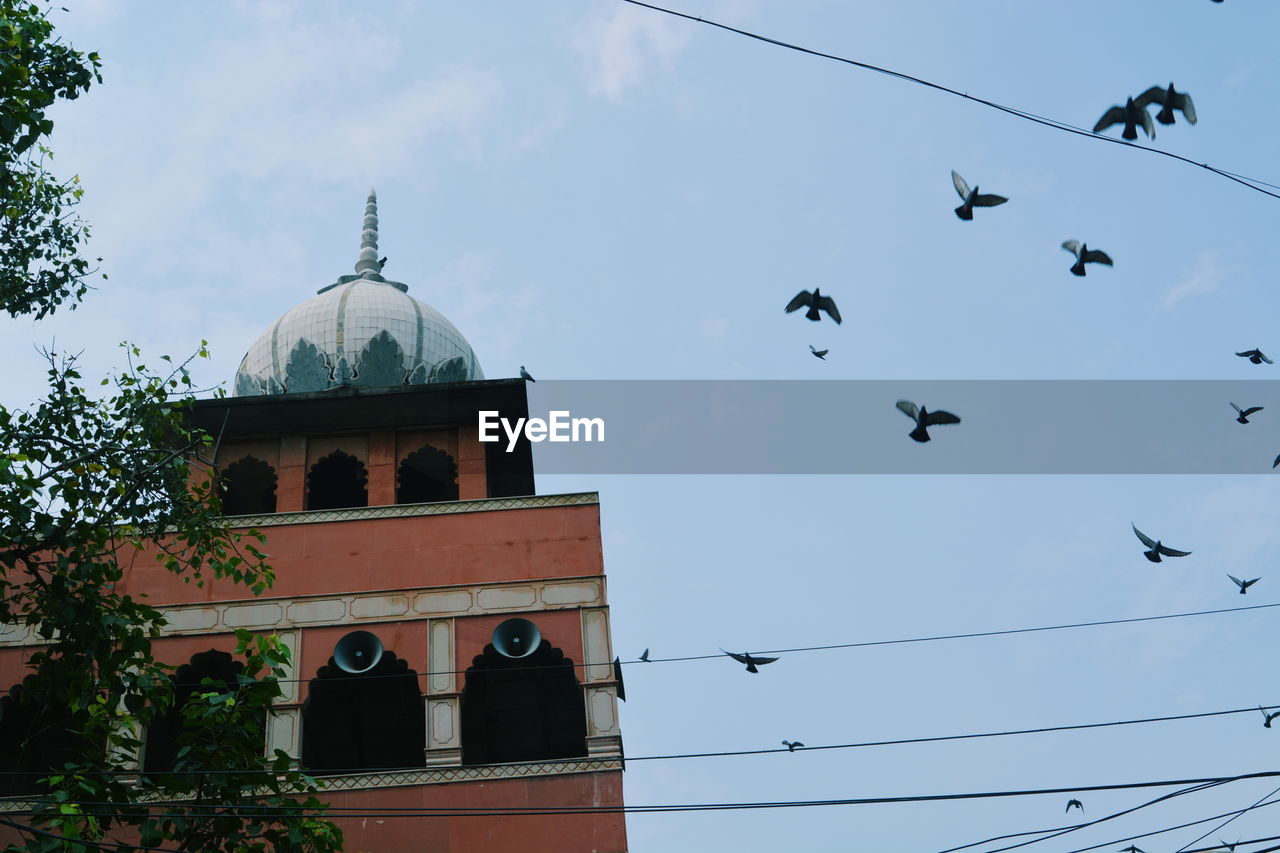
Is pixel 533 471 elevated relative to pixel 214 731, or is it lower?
elevated

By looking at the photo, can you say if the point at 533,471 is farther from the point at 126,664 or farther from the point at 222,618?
the point at 126,664

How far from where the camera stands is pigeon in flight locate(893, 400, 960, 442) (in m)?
9.92

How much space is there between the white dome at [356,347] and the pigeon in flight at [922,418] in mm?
8088

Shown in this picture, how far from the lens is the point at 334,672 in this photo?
13633mm

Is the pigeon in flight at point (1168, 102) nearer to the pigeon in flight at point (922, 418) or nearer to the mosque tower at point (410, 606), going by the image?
the pigeon in flight at point (922, 418)

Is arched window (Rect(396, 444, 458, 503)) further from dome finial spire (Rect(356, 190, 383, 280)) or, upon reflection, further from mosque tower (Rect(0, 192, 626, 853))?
dome finial spire (Rect(356, 190, 383, 280))

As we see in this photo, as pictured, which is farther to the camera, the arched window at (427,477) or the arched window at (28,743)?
the arched window at (427,477)

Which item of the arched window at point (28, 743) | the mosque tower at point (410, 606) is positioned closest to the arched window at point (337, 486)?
the mosque tower at point (410, 606)

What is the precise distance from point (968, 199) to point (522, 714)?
27.1 ft

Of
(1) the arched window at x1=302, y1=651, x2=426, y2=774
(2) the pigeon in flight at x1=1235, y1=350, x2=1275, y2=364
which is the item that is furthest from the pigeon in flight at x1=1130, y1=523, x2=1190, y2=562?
(1) the arched window at x1=302, y1=651, x2=426, y2=774

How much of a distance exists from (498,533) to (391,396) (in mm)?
2160

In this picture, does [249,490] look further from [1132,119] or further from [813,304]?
[1132,119]

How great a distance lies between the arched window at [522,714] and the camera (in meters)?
14.3

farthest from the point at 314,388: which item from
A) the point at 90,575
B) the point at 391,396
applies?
the point at 90,575
